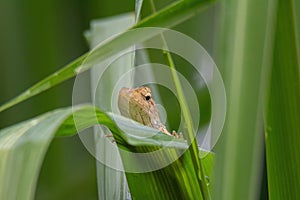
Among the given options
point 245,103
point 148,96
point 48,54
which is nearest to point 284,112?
point 245,103

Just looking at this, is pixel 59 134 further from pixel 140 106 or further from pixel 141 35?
pixel 140 106

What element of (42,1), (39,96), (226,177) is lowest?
(226,177)

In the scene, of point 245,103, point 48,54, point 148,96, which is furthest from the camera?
point 48,54

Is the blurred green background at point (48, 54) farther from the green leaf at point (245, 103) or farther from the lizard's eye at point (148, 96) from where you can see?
the green leaf at point (245, 103)

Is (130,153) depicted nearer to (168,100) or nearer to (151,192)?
(151,192)

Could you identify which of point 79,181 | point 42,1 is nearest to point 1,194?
point 79,181

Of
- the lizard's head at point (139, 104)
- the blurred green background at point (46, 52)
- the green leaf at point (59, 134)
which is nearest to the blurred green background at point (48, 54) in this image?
the blurred green background at point (46, 52)
